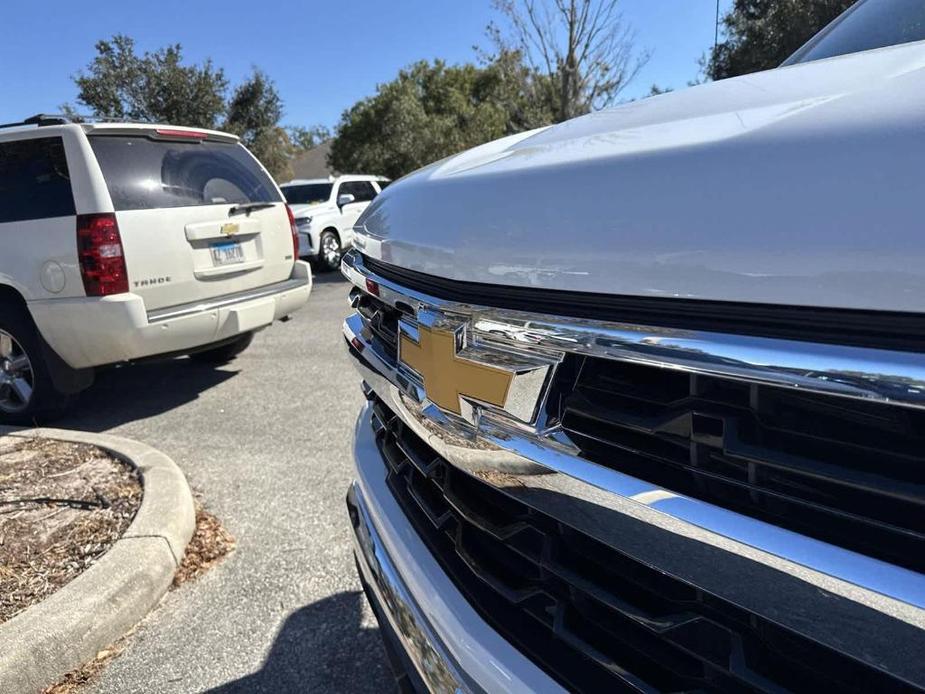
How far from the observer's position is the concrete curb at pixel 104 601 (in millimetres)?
2152

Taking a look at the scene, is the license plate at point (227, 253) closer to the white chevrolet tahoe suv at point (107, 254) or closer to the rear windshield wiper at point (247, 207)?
the white chevrolet tahoe suv at point (107, 254)

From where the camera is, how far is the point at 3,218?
4.48m

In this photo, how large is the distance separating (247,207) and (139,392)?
1862 millimetres

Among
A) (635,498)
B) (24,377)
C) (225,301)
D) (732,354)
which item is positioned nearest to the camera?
(732,354)

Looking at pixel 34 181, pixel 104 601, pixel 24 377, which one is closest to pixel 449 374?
pixel 104 601

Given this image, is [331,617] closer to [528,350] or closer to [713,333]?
[528,350]

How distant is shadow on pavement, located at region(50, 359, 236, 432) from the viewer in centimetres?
487

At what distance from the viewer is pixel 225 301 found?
488cm

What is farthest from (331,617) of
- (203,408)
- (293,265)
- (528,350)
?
(293,265)

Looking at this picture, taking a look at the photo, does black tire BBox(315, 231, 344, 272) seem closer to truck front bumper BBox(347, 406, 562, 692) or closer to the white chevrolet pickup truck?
truck front bumper BBox(347, 406, 562, 692)

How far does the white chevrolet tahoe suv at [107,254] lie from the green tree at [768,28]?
905cm

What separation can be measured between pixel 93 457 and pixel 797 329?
394 cm

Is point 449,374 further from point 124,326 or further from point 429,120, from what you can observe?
point 429,120

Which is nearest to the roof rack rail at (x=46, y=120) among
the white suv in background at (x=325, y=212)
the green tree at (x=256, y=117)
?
the white suv in background at (x=325, y=212)
